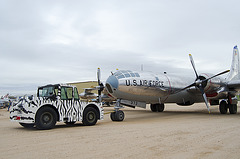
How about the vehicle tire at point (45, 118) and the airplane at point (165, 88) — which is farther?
the airplane at point (165, 88)

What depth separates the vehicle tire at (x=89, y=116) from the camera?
10.6 m

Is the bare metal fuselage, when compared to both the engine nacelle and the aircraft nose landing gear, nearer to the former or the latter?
the engine nacelle

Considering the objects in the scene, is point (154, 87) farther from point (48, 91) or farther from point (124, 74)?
point (48, 91)

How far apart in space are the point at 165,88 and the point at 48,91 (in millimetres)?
8491

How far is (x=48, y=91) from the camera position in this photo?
10250 mm

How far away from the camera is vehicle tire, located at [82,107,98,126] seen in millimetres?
10559

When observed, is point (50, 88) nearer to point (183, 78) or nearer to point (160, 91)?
point (160, 91)

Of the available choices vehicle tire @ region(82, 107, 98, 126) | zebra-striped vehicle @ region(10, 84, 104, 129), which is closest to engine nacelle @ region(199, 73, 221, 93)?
zebra-striped vehicle @ region(10, 84, 104, 129)

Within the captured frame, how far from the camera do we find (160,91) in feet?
49.2

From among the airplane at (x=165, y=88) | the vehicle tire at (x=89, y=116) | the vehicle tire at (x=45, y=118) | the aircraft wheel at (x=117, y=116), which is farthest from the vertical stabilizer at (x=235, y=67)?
the vehicle tire at (x=45, y=118)

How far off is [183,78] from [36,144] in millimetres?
14171

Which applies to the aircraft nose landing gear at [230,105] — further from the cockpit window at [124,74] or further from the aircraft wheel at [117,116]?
the aircraft wheel at [117,116]

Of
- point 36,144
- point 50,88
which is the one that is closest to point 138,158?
point 36,144

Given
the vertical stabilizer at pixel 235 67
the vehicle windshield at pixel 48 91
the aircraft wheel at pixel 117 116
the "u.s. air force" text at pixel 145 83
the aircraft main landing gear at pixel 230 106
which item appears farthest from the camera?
the vertical stabilizer at pixel 235 67
